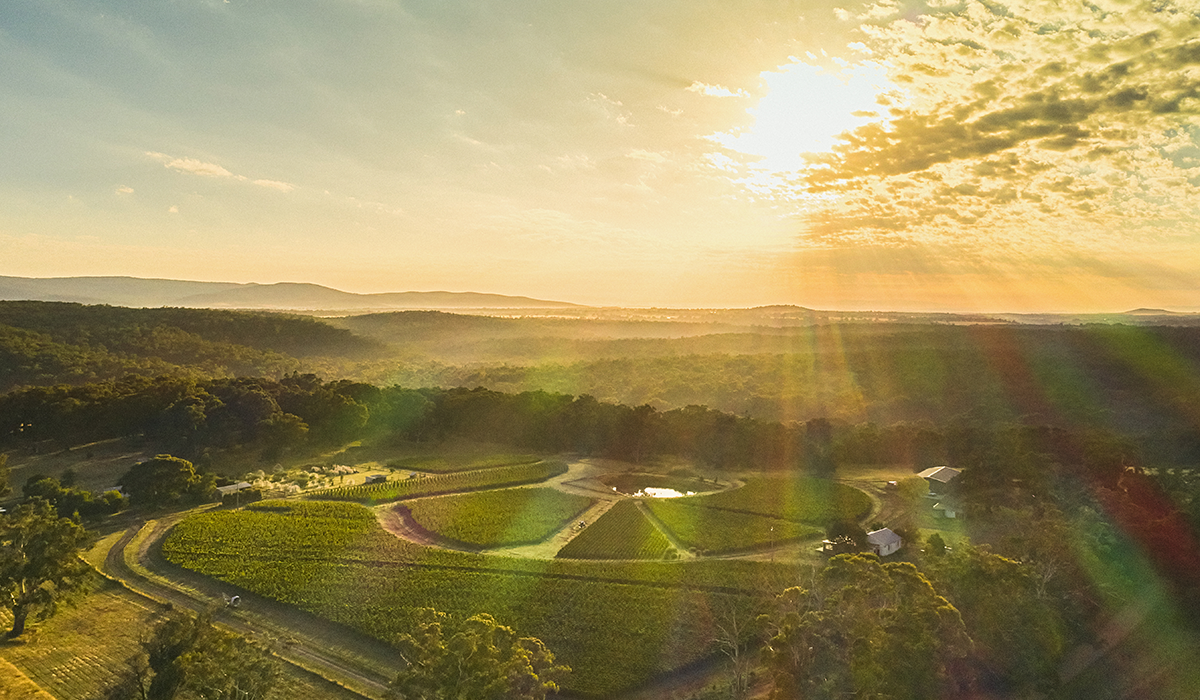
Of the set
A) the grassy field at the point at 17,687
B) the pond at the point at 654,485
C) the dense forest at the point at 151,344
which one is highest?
the dense forest at the point at 151,344

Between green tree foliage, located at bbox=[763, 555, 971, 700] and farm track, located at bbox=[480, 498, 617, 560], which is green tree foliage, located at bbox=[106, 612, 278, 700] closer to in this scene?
green tree foliage, located at bbox=[763, 555, 971, 700]

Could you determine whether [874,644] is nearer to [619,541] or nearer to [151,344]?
[619,541]

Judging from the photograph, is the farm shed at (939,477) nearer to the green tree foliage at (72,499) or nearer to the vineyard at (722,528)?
the vineyard at (722,528)

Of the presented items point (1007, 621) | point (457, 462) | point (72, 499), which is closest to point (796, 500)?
point (1007, 621)

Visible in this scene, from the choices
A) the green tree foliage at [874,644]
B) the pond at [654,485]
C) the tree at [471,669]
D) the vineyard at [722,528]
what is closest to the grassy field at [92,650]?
the tree at [471,669]

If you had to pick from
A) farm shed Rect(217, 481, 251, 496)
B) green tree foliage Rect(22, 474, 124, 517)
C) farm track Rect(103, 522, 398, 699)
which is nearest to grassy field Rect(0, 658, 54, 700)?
farm track Rect(103, 522, 398, 699)

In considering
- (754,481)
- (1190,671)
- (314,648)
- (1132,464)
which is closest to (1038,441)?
(1132,464)

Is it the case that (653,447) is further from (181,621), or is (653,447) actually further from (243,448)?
(181,621)
